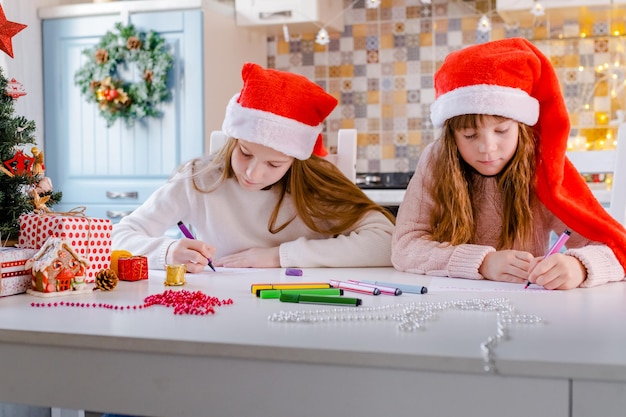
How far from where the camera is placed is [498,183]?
1507 mm

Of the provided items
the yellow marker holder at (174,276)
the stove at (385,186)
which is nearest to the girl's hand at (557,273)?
the yellow marker holder at (174,276)

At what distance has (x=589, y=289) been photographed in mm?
1144

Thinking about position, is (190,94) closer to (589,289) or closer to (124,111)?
(124,111)

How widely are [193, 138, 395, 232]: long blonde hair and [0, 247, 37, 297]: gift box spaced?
2.26ft

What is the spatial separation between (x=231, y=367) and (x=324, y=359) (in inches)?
3.8

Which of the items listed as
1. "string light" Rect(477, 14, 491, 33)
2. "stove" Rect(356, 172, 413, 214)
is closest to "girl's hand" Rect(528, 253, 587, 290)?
"stove" Rect(356, 172, 413, 214)

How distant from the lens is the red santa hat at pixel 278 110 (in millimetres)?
1515

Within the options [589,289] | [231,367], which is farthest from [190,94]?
[231,367]

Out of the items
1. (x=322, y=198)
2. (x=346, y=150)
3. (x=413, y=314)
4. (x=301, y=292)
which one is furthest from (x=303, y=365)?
(x=346, y=150)

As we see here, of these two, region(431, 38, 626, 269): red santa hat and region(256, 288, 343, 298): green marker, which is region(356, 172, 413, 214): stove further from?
region(256, 288, 343, 298): green marker

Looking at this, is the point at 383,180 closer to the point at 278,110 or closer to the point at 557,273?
the point at 278,110

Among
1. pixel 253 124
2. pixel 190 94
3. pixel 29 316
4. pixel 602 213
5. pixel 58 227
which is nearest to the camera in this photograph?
pixel 29 316

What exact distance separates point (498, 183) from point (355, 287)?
1.78 feet

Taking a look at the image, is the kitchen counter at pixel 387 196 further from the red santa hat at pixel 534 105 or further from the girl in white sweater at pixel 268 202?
the red santa hat at pixel 534 105
